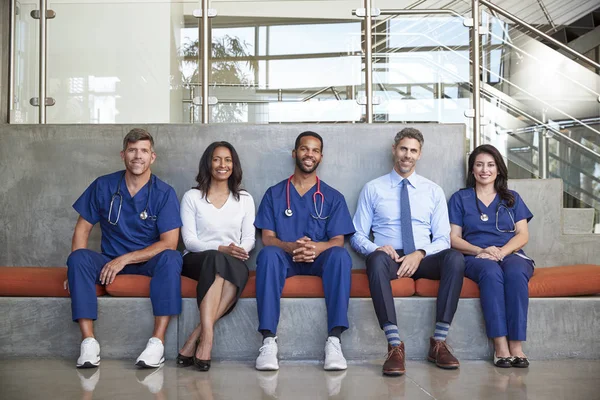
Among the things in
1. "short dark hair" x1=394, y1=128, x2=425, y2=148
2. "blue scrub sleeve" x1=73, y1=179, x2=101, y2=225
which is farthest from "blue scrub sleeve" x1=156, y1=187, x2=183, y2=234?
"short dark hair" x1=394, y1=128, x2=425, y2=148

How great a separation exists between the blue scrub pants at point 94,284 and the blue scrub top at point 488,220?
1.63m

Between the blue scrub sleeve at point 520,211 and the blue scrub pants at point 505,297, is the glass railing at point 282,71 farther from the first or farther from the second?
the blue scrub pants at point 505,297

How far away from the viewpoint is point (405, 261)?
3672mm

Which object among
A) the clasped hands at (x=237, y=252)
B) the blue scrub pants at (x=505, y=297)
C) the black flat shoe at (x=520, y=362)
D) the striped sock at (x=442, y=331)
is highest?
the clasped hands at (x=237, y=252)

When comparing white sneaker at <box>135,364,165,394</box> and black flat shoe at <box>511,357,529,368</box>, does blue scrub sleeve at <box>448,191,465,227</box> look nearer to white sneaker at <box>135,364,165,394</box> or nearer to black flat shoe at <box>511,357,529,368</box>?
black flat shoe at <box>511,357,529,368</box>

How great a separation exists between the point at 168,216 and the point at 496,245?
1.83 metres

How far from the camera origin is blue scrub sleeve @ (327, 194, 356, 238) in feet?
12.9

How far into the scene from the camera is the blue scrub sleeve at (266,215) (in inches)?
156

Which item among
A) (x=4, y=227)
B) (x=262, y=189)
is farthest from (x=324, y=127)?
(x=4, y=227)

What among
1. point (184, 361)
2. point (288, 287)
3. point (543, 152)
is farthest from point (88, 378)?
point (543, 152)

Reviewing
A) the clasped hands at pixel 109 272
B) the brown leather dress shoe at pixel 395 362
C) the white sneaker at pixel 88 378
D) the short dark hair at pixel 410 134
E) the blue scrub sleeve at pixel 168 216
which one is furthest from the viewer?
the short dark hair at pixel 410 134

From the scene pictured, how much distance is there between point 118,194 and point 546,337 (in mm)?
2391

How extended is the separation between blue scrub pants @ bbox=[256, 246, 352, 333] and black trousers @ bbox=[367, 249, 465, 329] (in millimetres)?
135

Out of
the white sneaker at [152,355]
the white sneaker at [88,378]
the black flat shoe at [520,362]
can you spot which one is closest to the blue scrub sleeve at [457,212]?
the black flat shoe at [520,362]
